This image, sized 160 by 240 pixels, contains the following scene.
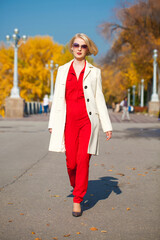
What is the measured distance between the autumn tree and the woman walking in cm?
3263

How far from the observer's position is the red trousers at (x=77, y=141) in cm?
441

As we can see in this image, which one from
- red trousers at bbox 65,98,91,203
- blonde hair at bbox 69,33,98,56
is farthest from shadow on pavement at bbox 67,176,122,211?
blonde hair at bbox 69,33,98,56

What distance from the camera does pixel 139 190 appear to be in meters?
5.55

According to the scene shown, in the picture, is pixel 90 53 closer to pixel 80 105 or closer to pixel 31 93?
pixel 80 105

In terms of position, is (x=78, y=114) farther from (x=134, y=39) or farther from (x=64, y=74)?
(x=134, y=39)

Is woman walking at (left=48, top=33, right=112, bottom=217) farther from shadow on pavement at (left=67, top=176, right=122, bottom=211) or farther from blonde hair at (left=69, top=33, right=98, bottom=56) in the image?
shadow on pavement at (left=67, top=176, right=122, bottom=211)

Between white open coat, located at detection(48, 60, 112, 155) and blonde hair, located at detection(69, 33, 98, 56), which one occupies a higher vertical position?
blonde hair, located at detection(69, 33, 98, 56)

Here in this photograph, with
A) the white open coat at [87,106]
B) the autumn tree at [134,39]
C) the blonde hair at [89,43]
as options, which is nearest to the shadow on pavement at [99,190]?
the white open coat at [87,106]

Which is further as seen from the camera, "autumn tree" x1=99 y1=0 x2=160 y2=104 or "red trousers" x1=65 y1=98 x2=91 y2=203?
"autumn tree" x1=99 y1=0 x2=160 y2=104

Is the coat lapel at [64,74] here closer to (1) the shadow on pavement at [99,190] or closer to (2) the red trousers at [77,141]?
(2) the red trousers at [77,141]

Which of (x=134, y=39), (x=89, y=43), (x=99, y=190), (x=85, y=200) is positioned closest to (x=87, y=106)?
(x=89, y=43)

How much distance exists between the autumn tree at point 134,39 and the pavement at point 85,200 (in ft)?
97.8

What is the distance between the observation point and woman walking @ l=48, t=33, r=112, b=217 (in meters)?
4.42

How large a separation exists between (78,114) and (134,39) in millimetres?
35491
